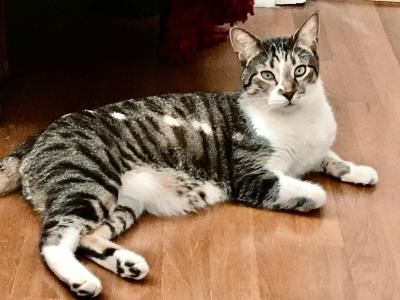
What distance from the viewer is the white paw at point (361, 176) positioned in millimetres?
2055

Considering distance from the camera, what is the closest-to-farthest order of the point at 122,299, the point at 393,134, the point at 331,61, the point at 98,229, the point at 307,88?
the point at 122,299
the point at 98,229
the point at 307,88
the point at 393,134
the point at 331,61

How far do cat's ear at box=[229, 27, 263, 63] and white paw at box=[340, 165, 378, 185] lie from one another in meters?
0.46

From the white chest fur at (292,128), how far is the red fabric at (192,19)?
0.47m

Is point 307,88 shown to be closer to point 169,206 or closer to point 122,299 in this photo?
point 169,206

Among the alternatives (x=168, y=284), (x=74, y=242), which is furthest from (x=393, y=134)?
(x=74, y=242)

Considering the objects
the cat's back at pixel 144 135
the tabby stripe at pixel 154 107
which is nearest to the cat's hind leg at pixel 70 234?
the cat's back at pixel 144 135

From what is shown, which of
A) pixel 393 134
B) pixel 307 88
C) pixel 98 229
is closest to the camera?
pixel 98 229

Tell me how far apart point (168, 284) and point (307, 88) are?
26.3 inches

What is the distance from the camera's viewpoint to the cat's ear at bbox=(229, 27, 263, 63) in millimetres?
1938

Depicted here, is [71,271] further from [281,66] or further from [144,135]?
[281,66]

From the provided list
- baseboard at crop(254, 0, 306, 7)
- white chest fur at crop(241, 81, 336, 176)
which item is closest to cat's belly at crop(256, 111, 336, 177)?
white chest fur at crop(241, 81, 336, 176)

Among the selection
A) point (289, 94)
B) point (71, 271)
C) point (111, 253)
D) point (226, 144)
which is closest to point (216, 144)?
point (226, 144)

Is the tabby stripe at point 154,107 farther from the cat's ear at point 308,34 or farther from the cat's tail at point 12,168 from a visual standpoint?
the cat's ear at point 308,34

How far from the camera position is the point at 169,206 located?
194 cm
